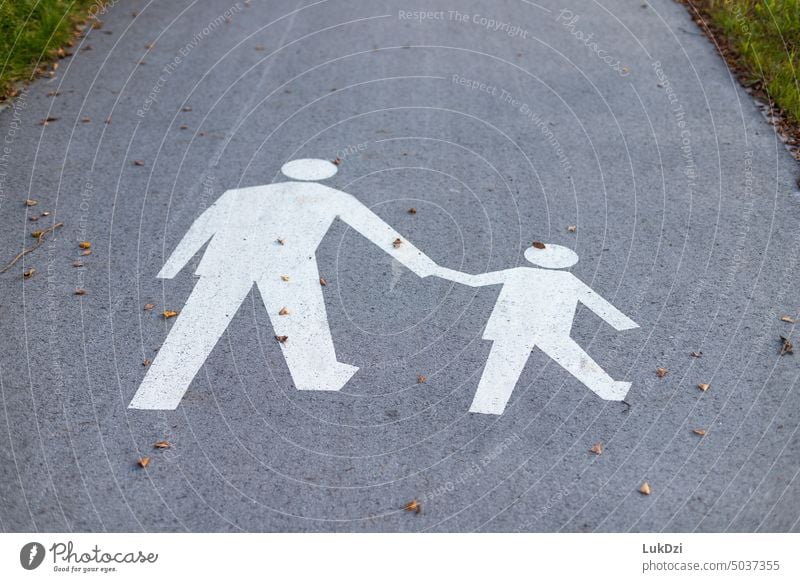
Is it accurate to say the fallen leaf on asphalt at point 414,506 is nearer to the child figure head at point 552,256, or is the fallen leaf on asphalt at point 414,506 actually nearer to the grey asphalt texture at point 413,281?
the grey asphalt texture at point 413,281

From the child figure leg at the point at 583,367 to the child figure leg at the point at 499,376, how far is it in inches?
5.5

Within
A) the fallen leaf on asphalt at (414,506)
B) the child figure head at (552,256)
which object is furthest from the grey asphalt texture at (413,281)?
the child figure head at (552,256)

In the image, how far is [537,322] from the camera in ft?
17.0

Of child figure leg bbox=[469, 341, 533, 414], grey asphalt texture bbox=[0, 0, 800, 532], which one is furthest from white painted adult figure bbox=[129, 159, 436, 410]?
child figure leg bbox=[469, 341, 533, 414]

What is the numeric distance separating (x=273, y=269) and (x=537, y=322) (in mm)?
1758

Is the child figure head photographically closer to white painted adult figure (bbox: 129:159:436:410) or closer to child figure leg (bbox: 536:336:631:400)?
white painted adult figure (bbox: 129:159:436:410)

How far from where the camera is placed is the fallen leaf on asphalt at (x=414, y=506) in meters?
3.86

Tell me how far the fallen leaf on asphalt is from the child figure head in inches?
93.2

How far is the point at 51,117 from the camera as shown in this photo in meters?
7.83

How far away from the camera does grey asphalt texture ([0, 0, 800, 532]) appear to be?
157 inches

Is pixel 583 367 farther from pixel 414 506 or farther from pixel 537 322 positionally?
pixel 414 506

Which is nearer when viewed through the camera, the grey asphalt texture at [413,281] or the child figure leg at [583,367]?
the grey asphalt texture at [413,281]

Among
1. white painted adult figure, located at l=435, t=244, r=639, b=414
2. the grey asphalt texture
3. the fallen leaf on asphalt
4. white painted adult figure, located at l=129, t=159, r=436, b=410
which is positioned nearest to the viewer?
the fallen leaf on asphalt

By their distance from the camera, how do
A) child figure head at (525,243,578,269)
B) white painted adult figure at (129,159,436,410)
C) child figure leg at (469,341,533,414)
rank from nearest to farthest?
1. child figure leg at (469,341,533,414)
2. white painted adult figure at (129,159,436,410)
3. child figure head at (525,243,578,269)
